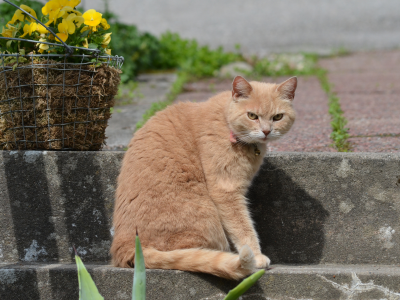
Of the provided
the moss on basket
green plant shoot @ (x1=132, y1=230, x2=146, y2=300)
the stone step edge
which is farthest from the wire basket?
green plant shoot @ (x1=132, y1=230, x2=146, y2=300)

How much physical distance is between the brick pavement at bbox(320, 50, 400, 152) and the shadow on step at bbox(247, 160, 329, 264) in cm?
71

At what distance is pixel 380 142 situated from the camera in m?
3.19

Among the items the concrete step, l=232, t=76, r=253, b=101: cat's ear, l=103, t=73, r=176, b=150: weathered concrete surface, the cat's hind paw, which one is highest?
l=232, t=76, r=253, b=101: cat's ear

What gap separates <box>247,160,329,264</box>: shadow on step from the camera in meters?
2.64

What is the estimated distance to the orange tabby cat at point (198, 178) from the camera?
217 centimetres

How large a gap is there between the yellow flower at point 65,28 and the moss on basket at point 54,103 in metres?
0.16

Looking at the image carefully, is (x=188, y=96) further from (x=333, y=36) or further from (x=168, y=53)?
(x=333, y=36)

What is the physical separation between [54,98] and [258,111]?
120 cm

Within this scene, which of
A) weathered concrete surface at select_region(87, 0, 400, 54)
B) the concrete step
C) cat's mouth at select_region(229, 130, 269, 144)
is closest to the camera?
the concrete step

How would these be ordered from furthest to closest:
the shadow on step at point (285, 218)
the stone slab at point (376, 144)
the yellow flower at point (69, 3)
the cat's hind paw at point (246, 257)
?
the stone slab at point (376, 144)
the shadow on step at point (285, 218)
the yellow flower at point (69, 3)
the cat's hind paw at point (246, 257)

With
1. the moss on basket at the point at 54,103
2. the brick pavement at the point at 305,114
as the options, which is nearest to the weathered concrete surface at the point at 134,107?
the brick pavement at the point at 305,114

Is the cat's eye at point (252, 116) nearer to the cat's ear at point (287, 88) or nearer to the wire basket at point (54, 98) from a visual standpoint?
the cat's ear at point (287, 88)

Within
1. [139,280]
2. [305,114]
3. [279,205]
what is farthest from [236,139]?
[305,114]

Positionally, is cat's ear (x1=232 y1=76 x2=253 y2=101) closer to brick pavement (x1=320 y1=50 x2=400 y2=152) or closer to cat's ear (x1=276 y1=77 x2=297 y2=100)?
cat's ear (x1=276 y1=77 x2=297 y2=100)
